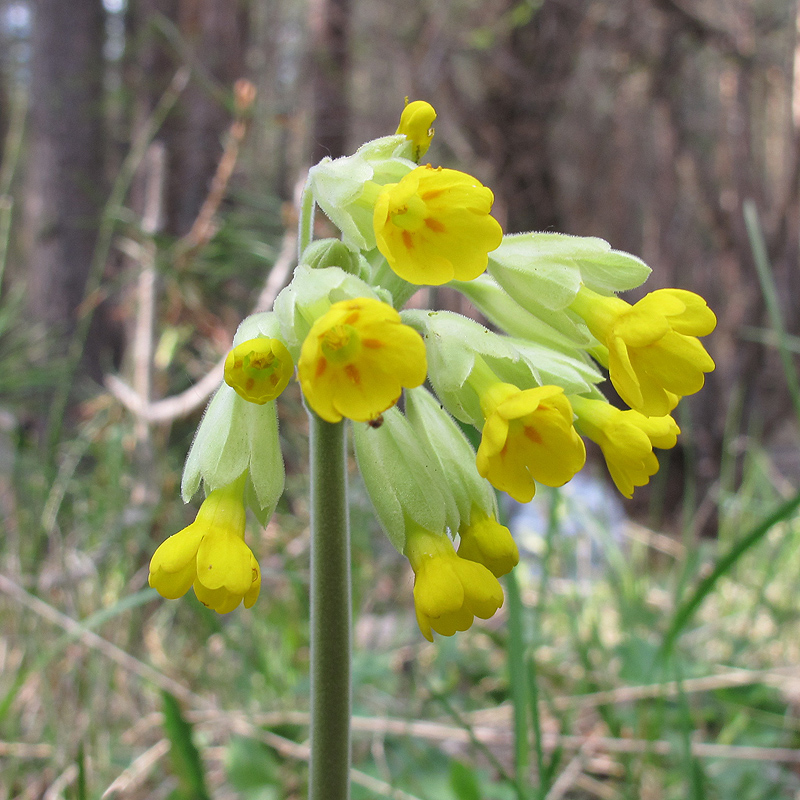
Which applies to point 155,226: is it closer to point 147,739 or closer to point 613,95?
point 147,739

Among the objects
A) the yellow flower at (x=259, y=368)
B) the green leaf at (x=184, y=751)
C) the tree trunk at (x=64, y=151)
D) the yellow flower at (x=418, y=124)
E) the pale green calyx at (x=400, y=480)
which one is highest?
the tree trunk at (x=64, y=151)

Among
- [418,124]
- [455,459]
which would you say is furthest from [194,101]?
[455,459]

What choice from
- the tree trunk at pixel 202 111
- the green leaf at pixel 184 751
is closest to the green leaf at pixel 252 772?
the green leaf at pixel 184 751

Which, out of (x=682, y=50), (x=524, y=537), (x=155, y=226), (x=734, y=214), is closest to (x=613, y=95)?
(x=682, y=50)

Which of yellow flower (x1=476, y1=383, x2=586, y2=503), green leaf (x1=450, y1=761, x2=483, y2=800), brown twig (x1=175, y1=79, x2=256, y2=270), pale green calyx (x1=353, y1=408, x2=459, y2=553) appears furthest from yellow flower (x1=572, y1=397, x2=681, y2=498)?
brown twig (x1=175, y1=79, x2=256, y2=270)

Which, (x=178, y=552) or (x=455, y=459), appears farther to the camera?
(x=455, y=459)

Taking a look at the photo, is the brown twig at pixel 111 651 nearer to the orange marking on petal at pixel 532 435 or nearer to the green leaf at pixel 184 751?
the green leaf at pixel 184 751

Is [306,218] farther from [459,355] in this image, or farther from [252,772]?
[252,772]

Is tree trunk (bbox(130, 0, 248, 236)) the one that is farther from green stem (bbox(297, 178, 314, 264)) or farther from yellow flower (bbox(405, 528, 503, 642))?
yellow flower (bbox(405, 528, 503, 642))
